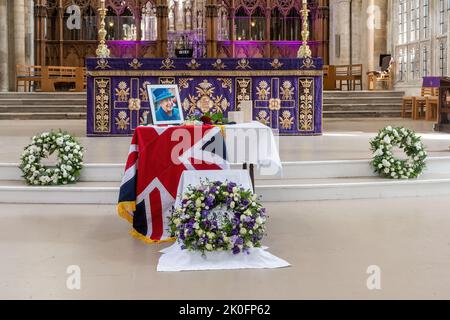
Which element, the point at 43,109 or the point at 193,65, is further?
the point at 43,109

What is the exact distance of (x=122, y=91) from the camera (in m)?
9.86

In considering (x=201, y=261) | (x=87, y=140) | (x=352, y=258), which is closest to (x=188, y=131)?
(x=201, y=261)

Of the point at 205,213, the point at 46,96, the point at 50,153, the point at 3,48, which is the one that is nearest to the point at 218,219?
the point at 205,213

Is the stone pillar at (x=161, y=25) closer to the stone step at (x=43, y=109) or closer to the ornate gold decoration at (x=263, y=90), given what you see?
the stone step at (x=43, y=109)

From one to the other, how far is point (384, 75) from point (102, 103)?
10.6 meters

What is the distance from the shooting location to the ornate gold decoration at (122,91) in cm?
984

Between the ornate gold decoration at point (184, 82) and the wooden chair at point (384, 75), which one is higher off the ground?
the wooden chair at point (384, 75)

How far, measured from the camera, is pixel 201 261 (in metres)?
4.31

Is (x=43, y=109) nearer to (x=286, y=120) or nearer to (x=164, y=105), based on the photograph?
(x=286, y=120)

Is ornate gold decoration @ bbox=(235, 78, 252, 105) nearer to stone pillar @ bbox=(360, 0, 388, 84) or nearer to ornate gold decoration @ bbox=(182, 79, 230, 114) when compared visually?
ornate gold decoration @ bbox=(182, 79, 230, 114)

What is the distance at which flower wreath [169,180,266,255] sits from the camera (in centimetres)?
424

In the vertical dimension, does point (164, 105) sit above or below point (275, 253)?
above

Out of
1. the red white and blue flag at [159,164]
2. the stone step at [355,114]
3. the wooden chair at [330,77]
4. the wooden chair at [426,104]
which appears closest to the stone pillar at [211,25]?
the wooden chair at [330,77]

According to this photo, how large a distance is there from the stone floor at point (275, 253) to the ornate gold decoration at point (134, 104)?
3.77 m
